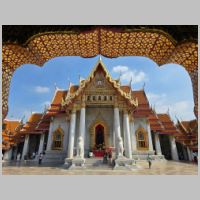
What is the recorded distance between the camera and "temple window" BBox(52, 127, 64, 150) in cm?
1530

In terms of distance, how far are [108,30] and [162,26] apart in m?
2.47

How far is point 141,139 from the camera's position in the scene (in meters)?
15.6

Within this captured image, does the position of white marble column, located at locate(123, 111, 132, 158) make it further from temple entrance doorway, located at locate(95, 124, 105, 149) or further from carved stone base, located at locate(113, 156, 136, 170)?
temple entrance doorway, located at locate(95, 124, 105, 149)

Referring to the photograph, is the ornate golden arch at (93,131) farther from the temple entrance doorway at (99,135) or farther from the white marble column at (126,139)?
the white marble column at (126,139)

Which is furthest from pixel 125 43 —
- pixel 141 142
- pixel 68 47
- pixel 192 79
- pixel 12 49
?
pixel 141 142

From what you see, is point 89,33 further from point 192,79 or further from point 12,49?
point 192,79

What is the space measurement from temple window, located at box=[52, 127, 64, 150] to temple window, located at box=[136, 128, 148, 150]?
627 centimetres

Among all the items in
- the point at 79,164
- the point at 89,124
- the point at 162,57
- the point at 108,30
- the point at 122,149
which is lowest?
the point at 79,164

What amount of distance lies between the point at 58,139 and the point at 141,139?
6.85 meters

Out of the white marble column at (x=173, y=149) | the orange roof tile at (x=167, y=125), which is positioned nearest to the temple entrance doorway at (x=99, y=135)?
the orange roof tile at (x=167, y=125)

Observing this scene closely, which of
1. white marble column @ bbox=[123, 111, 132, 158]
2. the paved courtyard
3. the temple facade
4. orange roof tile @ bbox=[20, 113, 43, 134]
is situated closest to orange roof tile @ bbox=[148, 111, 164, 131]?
the temple facade

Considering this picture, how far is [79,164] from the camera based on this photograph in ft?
36.5

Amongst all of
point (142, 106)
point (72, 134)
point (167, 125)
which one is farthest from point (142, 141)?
point (72, 134)

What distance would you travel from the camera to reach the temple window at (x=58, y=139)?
50.2 ft
